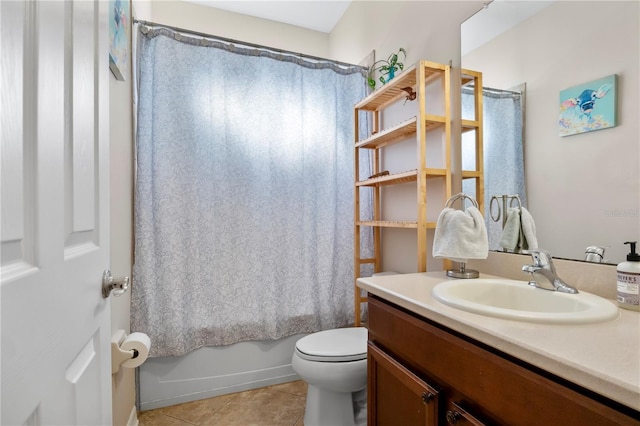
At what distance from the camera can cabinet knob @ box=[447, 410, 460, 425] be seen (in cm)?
73

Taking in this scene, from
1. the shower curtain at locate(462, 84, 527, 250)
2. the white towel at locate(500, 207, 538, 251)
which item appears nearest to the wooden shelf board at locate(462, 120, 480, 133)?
the shower curtain at locate(462, 84, 527, 250)

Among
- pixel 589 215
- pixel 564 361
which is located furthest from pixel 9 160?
pixel 589 215

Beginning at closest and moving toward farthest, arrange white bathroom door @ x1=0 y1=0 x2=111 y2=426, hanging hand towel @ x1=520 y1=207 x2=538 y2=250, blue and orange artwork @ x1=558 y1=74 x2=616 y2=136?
white bathroom door @ x1=0 y1=0 x2=111 y2=426, blue and orange artwork @ x1=558 y1=74 x2=616 y2=136, hanging hand towel @ x1=520 y1=207 x2=538 y2=250

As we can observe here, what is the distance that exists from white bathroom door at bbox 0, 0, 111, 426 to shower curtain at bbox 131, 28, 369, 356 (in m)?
1.05

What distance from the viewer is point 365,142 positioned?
1911 millimetres

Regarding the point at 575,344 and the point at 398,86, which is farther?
the point at 398,86

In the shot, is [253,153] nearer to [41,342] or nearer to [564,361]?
[41,342]

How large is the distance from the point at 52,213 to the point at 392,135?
5.37 ft

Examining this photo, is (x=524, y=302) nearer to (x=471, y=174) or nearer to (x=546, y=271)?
(x=546, y=271)

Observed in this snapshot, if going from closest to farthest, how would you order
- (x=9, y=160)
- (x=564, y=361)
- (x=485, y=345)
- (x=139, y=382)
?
(x=9, y=160), (x=564, y=361), (x=485, y=345), (x=139, y=382)

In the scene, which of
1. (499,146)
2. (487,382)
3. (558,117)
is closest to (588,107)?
(558,117)

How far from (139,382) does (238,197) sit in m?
1.21

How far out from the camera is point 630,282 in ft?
2.55

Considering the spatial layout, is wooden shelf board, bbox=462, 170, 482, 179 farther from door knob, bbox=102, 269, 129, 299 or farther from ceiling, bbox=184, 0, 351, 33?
ceiling, bbox=184, 0, 351, 33
